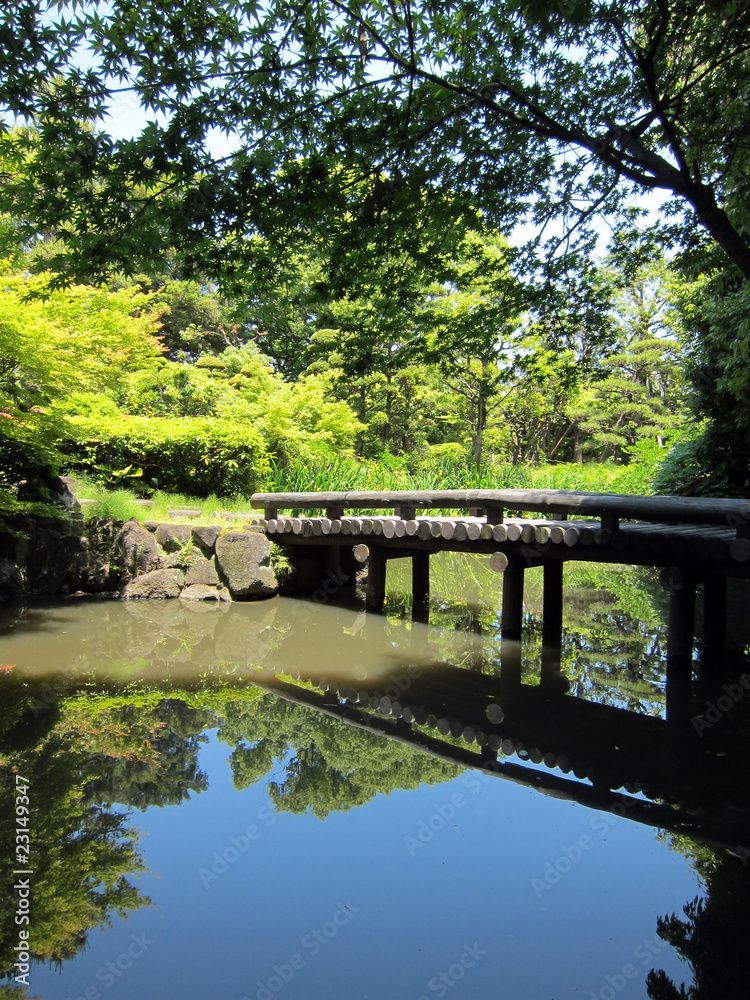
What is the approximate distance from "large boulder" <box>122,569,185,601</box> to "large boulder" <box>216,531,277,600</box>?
537 mm

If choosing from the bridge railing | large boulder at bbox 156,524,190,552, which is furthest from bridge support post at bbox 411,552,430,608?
large boulder at bbox 156,524,190,552

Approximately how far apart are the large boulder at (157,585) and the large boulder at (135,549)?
0.37 feet

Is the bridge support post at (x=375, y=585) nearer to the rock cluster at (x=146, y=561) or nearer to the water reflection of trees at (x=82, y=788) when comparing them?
the rock cluster at (x=146, y=561)

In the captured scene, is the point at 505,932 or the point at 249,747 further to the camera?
the point at 249,747

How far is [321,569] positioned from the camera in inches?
372

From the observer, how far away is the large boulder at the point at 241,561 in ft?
27.5

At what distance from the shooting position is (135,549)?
332 inches

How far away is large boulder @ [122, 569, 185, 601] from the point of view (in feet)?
27.3

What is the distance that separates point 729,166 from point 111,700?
5941 mm

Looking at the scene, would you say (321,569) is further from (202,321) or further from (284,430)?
(202,321)

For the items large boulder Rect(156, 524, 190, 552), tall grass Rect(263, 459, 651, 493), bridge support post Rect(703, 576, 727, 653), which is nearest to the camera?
bridge support post Rect(703, 576, 727, 653)

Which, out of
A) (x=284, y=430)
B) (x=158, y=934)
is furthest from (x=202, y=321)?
(x=158, y=934)

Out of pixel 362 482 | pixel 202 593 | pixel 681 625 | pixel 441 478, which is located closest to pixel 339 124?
pixel 681 625

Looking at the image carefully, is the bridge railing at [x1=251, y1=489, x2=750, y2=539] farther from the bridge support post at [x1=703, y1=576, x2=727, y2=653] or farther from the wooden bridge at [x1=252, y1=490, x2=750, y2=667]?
the bridge support post at [x1=703, y1=576, x2=727, y2=653]
